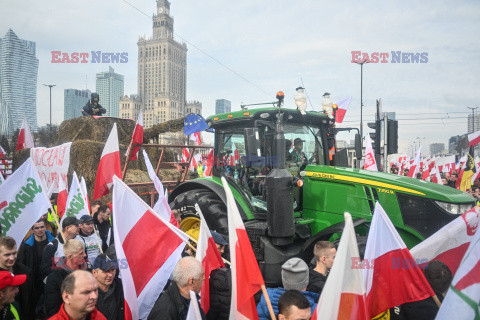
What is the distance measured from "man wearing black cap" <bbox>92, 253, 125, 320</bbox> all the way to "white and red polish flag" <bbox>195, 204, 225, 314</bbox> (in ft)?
2.40

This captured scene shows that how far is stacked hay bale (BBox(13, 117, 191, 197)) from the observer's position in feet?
29.9

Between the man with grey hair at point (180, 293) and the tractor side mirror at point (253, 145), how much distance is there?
6.67 feet

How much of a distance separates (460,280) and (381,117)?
→ 205 inches

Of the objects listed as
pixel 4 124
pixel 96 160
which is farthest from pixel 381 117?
pixel 4 124

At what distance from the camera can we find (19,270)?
3553 millimetres

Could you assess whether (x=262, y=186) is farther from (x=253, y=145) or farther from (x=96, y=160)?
(x=96, y=160)

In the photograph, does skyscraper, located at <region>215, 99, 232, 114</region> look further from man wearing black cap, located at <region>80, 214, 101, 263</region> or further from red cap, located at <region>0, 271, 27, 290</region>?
red cap, located at <region>0, 271, 27, 290</region>

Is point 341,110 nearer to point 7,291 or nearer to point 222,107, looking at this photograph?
point 222,107

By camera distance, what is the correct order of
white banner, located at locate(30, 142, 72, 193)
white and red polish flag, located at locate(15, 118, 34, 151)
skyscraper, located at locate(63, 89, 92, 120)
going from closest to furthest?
white banner, located at locate(30, 142, 72, 193)
white and red polish flag, located at locate(15, 118, 34, 151)
skyscraper, located at locate(63, 89, 92, 120)

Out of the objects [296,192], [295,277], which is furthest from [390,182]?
[295,277]

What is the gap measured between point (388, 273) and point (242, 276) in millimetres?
1134

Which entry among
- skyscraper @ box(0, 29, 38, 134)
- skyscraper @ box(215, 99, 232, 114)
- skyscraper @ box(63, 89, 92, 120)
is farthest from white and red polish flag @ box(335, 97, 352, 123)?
skyscraper @ box(63, 89, 92, 120)

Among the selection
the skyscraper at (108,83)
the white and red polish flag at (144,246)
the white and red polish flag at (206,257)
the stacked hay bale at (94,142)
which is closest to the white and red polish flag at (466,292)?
the white and red polish flag at (206,257)

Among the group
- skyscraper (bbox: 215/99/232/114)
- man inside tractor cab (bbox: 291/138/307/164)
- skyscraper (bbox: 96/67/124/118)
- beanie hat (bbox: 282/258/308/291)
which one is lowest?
beanie hat (bbox: 282/258/308/291)
